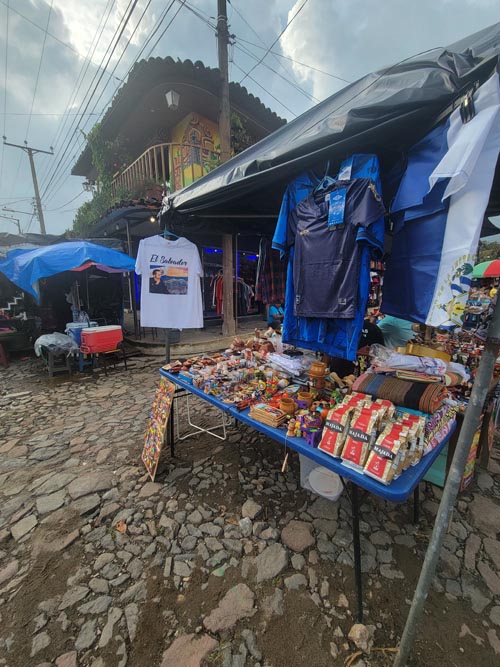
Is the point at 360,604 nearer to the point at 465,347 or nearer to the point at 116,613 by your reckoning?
the point at 116,613

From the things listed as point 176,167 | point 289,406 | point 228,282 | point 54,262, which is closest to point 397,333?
point 289,406

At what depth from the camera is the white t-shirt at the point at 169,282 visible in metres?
3.37

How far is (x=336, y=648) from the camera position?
1482 mm

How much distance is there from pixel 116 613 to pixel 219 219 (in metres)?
3.50

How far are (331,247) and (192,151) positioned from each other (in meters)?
8.73

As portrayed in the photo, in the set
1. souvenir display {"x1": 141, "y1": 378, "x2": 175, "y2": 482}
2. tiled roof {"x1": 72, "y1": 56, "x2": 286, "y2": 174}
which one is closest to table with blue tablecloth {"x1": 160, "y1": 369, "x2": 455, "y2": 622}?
souvenir display {"x1": 141, "y1": 378, "x2": 175, "y2": 482}

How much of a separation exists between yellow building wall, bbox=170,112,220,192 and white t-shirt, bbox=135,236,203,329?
5.99 m

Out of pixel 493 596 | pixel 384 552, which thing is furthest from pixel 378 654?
pixel 493 596

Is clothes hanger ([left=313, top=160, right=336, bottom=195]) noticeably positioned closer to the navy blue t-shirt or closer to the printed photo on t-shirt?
the navy blue t-shirt

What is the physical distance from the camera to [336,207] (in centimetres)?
182

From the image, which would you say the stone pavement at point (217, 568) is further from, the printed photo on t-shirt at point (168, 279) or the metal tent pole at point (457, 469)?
the printed photo on t-shirt at point (168, 279)

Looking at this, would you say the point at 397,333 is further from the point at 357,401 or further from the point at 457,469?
the point at 457,469

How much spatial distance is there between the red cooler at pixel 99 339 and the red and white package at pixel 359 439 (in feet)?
19.0

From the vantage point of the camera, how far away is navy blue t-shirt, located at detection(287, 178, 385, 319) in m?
1.71
